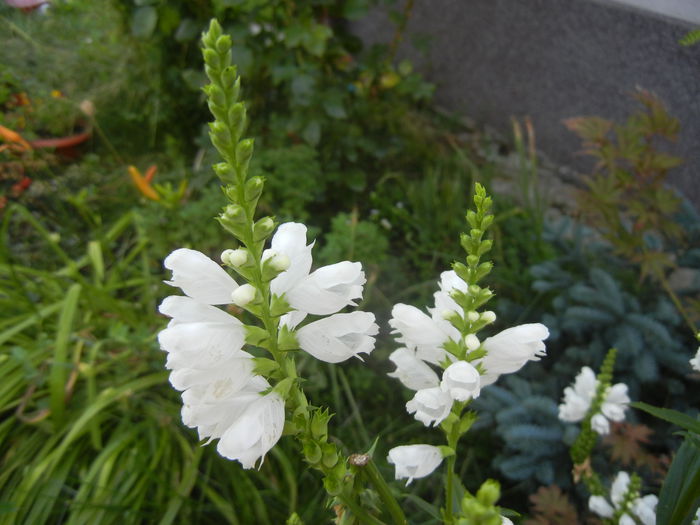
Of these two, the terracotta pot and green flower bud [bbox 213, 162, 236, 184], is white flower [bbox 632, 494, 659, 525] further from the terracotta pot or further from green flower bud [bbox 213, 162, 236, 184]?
the terracotta pot

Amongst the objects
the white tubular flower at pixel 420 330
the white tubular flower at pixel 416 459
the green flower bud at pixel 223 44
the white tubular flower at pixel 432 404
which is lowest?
the white tubular flower at pixel 416 459

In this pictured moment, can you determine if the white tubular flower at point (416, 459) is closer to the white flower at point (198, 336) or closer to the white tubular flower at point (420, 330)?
the white tubular flower at point (420, 330)

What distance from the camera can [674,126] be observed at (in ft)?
6.25

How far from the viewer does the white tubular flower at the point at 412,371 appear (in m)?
0.86

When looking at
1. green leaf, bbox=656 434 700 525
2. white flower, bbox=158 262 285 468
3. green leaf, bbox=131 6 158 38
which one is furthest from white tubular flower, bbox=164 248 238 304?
green leaf, bbox=131 6 158 38

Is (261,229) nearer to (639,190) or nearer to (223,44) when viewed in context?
(223,44)

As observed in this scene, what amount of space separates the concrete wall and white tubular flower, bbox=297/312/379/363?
7.96 ft

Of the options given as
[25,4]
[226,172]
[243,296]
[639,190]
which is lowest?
[25,4]

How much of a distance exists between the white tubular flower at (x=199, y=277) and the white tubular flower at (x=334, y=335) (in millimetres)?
111

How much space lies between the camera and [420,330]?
78 centimetres

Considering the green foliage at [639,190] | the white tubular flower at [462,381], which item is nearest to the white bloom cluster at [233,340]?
the white tubular flower at [462,381]

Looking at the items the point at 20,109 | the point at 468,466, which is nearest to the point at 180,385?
the point at 468,466

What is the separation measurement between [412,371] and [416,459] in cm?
13

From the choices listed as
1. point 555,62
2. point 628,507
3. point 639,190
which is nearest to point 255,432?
point 628,507
